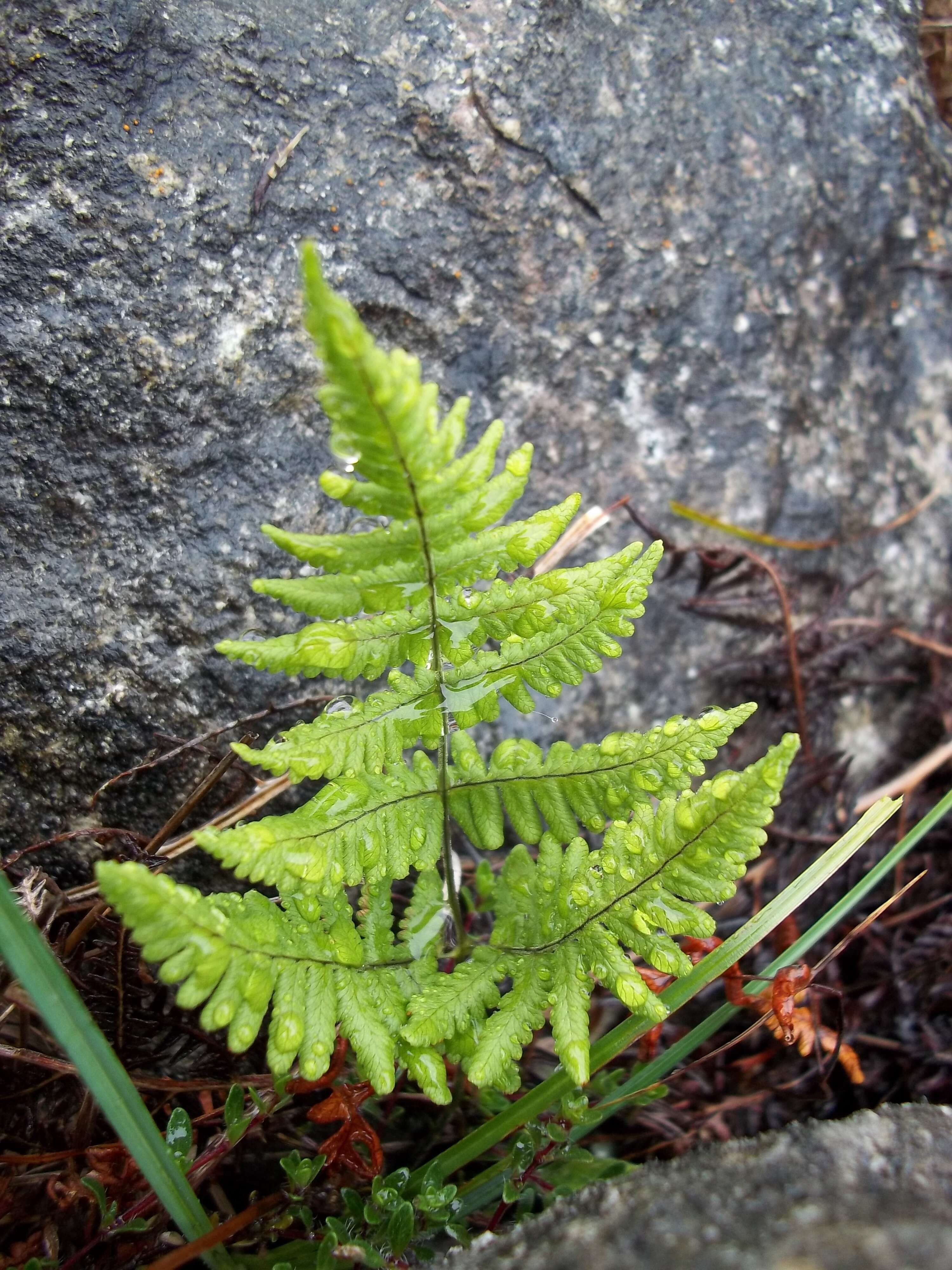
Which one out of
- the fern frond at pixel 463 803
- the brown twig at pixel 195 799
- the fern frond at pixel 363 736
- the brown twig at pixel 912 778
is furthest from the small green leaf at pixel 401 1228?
the brown twig at pixel 912 778

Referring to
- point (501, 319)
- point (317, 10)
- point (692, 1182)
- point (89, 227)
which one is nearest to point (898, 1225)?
point (692, 1182)

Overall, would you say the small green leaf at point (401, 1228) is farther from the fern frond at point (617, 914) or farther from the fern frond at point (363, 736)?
the fern frond at point (363, 736)

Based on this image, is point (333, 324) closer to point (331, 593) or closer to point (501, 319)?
point (331, 593)

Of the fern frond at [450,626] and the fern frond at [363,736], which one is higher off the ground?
the fern frond at [450,626]

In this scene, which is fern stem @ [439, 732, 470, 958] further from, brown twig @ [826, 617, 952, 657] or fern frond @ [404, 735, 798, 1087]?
brown twig @ [826, 617, 952, 657]

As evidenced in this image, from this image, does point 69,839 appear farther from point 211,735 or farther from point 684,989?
point 684,989

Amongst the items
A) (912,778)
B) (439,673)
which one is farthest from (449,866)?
(912,778)
